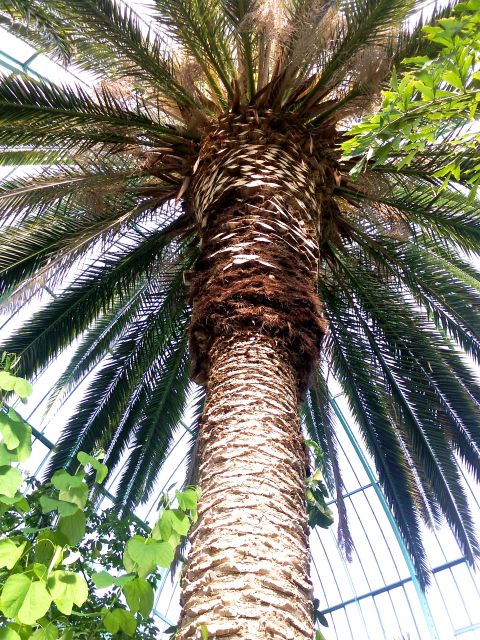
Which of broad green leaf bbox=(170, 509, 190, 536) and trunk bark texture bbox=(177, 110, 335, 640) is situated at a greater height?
trunk bark texture bbox=(177, 110, 335, 640)

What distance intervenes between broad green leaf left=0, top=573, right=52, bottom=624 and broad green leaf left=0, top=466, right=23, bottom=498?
0.80 ft

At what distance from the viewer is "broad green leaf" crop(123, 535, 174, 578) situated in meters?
1.96

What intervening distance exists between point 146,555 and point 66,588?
0.27 meters

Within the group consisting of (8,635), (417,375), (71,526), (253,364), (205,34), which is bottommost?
(8,635)

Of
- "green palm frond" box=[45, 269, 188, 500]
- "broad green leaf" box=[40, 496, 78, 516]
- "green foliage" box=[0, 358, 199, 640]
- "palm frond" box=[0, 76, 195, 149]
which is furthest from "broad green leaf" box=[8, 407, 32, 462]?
"green palm frond" box=[45, 269, 188, 500]

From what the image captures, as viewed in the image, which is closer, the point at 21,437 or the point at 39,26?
the point at 21,437

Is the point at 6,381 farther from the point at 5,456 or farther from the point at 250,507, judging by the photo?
the point at 250,507

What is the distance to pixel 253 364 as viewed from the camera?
12.6ft

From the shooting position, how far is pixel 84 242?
243 inches

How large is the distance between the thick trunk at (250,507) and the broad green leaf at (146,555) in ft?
2.07

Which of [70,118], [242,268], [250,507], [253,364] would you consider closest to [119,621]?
[250,507]

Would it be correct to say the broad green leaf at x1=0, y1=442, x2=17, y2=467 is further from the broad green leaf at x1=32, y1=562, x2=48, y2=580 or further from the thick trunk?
the thick trunk

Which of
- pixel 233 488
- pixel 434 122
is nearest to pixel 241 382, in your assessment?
pixel 233 488

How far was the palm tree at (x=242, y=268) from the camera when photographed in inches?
134
